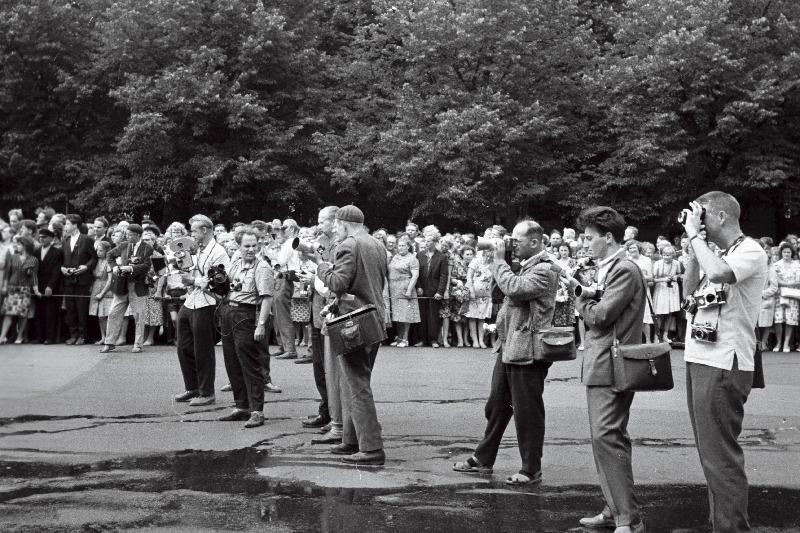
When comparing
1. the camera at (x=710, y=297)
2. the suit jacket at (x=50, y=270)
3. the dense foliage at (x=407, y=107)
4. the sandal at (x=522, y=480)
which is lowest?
the sandal at (x=522, y=480)

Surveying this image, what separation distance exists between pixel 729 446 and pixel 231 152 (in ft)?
89.7

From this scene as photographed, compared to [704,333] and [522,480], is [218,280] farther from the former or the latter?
[704,333]

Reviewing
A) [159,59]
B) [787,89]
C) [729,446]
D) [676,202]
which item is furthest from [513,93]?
[729,446]

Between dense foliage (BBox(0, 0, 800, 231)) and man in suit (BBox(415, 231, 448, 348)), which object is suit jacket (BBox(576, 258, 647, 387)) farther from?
dense foliage (BBox(0, 0, 800, 231))

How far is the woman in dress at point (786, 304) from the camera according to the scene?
57.3 feet

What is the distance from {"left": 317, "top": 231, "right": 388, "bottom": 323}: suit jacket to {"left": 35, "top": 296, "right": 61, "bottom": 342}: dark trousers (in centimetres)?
978

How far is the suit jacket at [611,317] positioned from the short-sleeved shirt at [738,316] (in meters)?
0.46

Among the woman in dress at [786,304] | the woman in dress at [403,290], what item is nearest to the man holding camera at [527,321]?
the woman in dress at [403,290]

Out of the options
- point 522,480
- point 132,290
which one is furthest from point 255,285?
point 132,290

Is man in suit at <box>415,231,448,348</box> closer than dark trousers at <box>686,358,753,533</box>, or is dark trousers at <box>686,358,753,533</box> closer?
dark trousers at <box>686,358,753,533</box>

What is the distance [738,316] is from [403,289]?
11.7 metres

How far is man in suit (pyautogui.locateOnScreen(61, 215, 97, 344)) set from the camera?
1652 cm

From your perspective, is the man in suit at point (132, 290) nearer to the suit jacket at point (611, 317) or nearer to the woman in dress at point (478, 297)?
the woman in dress at point (478, 297)

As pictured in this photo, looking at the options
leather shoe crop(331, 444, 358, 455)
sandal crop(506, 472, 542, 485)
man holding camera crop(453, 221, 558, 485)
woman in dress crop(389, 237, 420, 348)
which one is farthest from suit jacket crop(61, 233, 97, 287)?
sandal crop(506, 472, 542, 485)
